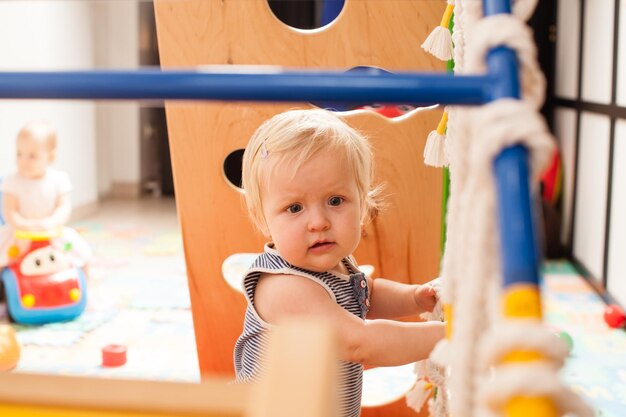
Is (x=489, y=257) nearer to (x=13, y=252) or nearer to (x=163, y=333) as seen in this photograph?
(x=163, y=333)

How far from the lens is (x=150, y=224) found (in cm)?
374

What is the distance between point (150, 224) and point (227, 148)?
8.08 ft

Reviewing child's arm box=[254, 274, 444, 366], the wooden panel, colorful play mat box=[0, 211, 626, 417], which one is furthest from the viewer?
colorful play mat box=[0, 211, 626, 417]

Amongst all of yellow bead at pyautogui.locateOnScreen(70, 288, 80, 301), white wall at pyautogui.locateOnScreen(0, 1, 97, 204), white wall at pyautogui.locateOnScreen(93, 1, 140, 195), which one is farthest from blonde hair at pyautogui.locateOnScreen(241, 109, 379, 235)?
white wall at pyautogui.locateOnScreen(93, 1, 140, 195)

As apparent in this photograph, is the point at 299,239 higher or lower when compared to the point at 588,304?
higher

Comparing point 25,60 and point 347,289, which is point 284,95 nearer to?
point 347,289

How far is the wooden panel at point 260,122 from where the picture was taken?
1.34 metres

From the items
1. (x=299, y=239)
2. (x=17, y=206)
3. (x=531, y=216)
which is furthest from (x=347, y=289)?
(x=17, y=206)

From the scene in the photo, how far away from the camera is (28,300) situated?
2.24 meters

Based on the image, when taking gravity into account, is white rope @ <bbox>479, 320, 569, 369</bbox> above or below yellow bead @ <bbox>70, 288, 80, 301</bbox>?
above

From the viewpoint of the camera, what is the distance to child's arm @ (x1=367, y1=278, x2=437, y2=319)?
3.61 feet

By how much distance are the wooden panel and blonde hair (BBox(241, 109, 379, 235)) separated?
1.03 ft

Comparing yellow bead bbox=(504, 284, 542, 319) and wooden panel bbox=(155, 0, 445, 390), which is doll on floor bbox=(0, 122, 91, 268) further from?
yellow bead bbox=(504, 284, 542, 319)

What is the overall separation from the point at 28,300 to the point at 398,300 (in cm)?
155
